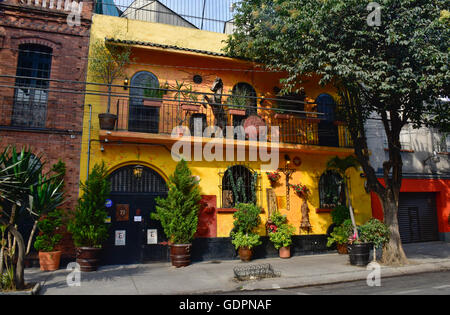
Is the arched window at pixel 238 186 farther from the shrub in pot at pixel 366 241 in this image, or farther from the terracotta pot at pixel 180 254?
the shrub in pot at pixel 366 241

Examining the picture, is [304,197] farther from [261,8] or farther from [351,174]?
[261,8]

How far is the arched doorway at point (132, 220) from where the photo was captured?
10.6 metres

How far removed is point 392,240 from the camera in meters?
10.2

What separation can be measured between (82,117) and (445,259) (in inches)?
510

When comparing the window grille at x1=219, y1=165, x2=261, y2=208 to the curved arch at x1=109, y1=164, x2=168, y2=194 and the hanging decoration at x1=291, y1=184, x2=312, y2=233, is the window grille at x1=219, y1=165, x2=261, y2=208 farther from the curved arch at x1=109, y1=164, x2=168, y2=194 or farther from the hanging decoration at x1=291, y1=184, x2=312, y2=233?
the curved arch at x1=109, y1=164, x2=168, y2=194

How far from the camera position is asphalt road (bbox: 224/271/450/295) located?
6.98 m

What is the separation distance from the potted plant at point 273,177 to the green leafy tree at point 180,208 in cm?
298

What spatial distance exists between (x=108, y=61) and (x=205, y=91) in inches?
139

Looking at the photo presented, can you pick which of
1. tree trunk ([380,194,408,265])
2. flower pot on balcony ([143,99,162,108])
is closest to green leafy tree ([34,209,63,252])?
flower pot on balcony ([143,99,162,108])

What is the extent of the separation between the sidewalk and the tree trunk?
1.25 feet

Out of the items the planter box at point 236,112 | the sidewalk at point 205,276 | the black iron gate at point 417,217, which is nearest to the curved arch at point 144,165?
the sidewalk at point 205,276

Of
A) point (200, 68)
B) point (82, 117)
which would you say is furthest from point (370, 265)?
point (82, 117)

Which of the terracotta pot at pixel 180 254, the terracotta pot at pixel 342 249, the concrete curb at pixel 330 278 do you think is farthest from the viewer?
the terracotta pot at pixel 342 249

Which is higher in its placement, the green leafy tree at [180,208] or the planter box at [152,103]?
the planter box at [152,103]
